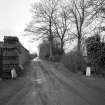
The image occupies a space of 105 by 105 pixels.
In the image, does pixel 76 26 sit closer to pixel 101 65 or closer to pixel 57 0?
pixel 57 0

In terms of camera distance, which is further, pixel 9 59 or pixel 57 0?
pixel 57 0

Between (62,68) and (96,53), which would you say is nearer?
(96,53)

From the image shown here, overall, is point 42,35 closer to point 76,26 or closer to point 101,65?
point 76,26

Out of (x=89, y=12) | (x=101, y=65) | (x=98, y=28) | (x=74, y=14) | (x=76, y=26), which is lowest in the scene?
(x=101, y=65)

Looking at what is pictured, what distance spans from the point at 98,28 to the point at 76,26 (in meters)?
10.9

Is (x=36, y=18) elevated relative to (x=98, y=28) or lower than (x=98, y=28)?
elevated

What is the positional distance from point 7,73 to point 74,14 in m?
16.1

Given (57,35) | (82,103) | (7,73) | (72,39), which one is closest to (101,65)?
(82,103)

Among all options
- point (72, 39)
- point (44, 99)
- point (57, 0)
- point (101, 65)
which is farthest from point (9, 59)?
point (57, 0)

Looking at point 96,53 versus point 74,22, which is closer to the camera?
point 96,53

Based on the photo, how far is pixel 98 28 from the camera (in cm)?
980

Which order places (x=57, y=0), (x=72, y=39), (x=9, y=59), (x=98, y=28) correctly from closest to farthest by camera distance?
1. (x=98, y=28)
2. (x=9, y=59)
3. (x=72, y=39)
4. (x=57, y=0)

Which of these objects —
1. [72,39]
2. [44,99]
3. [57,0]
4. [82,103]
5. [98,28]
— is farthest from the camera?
[57,0]

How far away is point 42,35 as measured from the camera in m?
26.2
